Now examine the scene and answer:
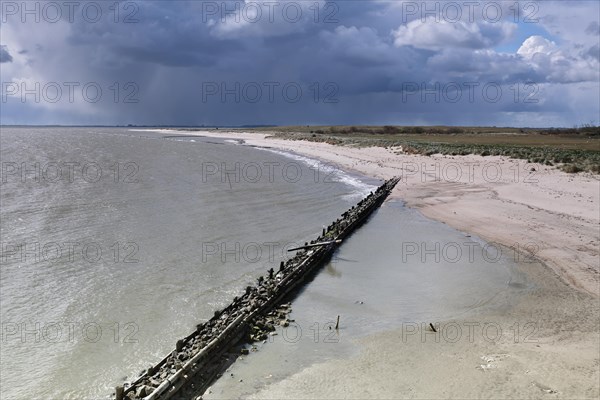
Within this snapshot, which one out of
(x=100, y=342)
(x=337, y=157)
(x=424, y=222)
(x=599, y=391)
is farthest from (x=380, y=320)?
(x=337, y=157)

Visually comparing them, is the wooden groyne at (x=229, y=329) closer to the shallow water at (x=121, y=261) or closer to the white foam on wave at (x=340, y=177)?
the shallow water at (x=121, y=261)

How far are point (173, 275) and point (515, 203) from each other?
2175 centimetres

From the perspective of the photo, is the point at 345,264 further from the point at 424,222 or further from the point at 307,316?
the point at 424,222

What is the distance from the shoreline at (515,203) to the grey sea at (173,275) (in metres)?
1.74

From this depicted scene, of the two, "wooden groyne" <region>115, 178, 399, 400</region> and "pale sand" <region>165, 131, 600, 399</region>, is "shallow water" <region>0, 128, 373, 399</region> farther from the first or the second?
"pale sand" <region>165, 131, 600, 399</region>

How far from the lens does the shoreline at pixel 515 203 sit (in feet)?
62.7

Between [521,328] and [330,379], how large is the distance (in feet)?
18.2

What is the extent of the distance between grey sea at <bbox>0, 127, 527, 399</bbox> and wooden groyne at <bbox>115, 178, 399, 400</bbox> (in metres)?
0.67

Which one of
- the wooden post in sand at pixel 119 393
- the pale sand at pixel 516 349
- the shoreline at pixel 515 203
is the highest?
the shoreline at pixel 515 203

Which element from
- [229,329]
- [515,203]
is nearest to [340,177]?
[515,203]

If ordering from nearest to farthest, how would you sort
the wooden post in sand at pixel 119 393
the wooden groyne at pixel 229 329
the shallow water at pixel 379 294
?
the wooden post in sand at pixel 119 393, the wooden groyne at pixel 229 329, the shallow water at pixel 379 294

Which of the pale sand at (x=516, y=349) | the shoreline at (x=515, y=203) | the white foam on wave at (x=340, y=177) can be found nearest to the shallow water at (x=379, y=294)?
the pale sand at (x=516, y=349)

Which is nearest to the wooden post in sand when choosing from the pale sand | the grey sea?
the grey sea

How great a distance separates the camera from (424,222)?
26359 mm
